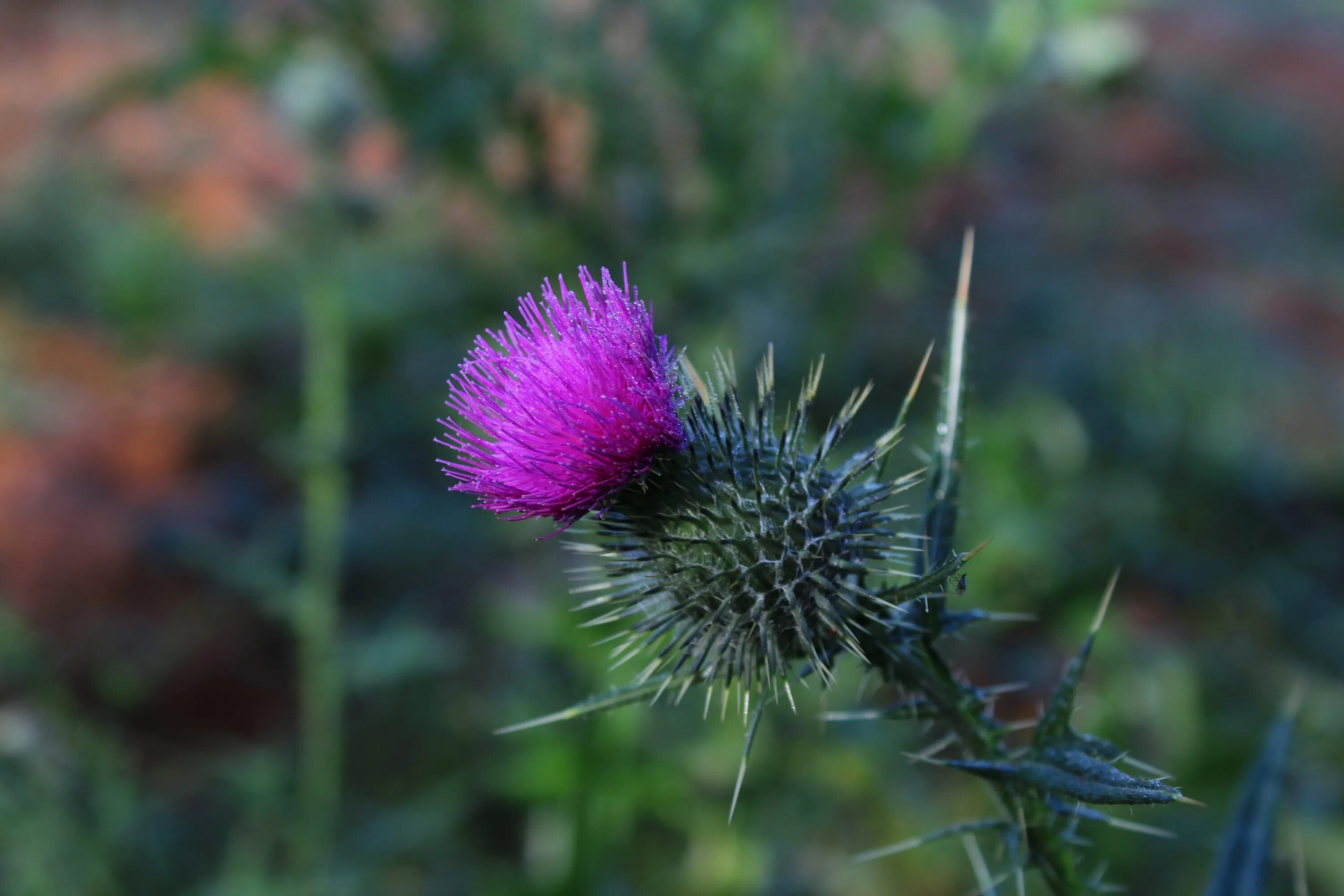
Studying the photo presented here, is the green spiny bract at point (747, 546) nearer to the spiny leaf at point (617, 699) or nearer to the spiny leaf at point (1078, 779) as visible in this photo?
the spiny leaf at point (617, 699)

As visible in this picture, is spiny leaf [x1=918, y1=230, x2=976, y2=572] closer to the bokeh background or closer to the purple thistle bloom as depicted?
the purple thistle bloom

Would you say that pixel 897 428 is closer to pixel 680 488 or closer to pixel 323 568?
pixel 680 488

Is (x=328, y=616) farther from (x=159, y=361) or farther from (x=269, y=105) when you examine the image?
(x=159, y=361)

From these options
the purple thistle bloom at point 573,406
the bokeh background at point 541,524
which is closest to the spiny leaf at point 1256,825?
the purple thistle bloom at point 573,406

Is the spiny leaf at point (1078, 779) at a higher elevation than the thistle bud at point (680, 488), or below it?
below

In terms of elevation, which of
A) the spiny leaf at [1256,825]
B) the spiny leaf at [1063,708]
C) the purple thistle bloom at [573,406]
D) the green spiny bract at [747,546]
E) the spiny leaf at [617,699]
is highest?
the purple thistle bloom at [573,406]

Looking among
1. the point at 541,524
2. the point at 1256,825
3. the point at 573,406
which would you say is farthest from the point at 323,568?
the point at 1256,825

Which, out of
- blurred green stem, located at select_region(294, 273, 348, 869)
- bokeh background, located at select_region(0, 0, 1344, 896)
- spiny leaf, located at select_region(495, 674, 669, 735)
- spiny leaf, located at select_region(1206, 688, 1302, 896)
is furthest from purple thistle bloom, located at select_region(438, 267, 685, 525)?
blurred green stem, located at select_region(294, 273, 348, 869)
